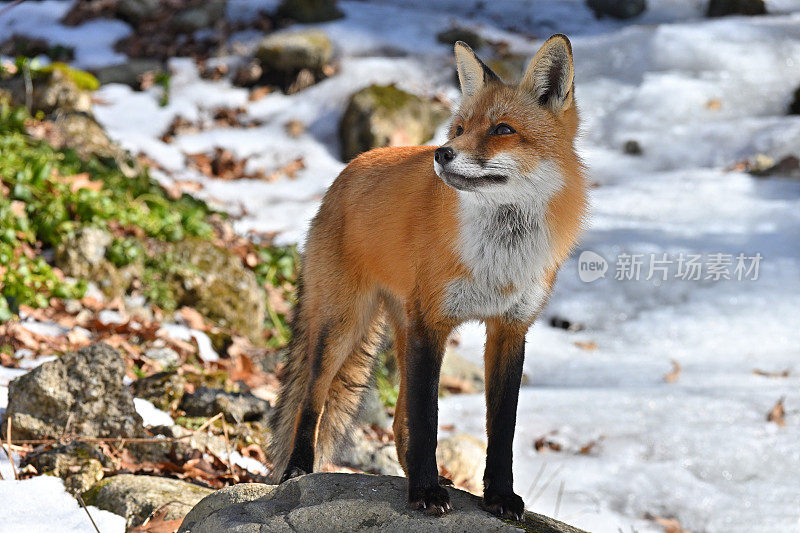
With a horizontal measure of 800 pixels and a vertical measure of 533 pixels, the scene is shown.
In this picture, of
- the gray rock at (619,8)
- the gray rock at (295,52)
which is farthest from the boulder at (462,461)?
the gray rock at (619,8)

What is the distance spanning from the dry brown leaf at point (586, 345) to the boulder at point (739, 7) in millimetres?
10016

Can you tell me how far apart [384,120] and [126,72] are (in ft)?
13.5

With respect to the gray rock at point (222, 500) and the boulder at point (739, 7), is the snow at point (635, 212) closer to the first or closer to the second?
the boulder at point (739, 7)

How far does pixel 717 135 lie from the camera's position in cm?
1191

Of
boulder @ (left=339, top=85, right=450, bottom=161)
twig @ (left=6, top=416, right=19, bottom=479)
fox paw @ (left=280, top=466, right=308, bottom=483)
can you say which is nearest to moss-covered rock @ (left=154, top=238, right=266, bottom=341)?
twig @ (left=6, top=416, right=19, bottom=479)

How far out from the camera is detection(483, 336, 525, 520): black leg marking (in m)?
3.09

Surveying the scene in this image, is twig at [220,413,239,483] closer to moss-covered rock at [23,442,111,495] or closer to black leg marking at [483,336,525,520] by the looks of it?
moss-covered rock at [23,442,111,495]

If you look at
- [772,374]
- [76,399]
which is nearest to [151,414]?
[76,399]

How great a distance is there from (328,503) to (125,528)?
3.63 feet

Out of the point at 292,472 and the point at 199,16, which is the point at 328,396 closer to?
the point at 292,472

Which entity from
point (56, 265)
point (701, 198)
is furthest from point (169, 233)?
point (701, 198)

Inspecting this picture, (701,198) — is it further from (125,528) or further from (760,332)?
(125,528)

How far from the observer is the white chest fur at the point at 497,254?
297 cm

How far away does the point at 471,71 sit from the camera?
3.14 meters
